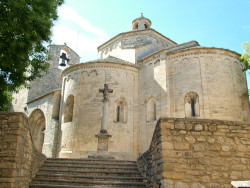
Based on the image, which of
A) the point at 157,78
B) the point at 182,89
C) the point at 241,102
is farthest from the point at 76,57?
the point at 241,102

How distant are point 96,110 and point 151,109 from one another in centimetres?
366

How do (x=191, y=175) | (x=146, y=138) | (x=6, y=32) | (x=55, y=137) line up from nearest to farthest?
(x=191, y=175) < (x=6, y=32) < (x=146, y=138) < (x=55, y=137)

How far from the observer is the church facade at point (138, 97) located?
14.2 meters

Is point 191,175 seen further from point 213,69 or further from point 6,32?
point 213,69

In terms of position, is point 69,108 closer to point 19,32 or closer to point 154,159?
point 19,32

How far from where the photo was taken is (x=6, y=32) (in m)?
7.46

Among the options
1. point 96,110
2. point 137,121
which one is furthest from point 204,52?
point 96,110

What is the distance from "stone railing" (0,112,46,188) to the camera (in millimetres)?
5496

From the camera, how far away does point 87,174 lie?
8.12 m

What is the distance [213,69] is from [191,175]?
1053 cm

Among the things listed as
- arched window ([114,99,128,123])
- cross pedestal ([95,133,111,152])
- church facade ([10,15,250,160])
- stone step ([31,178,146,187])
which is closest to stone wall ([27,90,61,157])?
church facade ([10,15,250,160])

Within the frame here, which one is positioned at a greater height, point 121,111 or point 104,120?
point 121,111

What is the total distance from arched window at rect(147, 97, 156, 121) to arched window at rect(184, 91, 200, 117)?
2.34m

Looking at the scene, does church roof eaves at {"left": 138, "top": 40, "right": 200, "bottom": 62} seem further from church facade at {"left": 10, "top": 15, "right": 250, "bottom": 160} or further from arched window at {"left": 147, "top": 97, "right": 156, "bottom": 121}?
arched window at {"left": 147, "top": 97, "right": 156, "bottom": 121}
